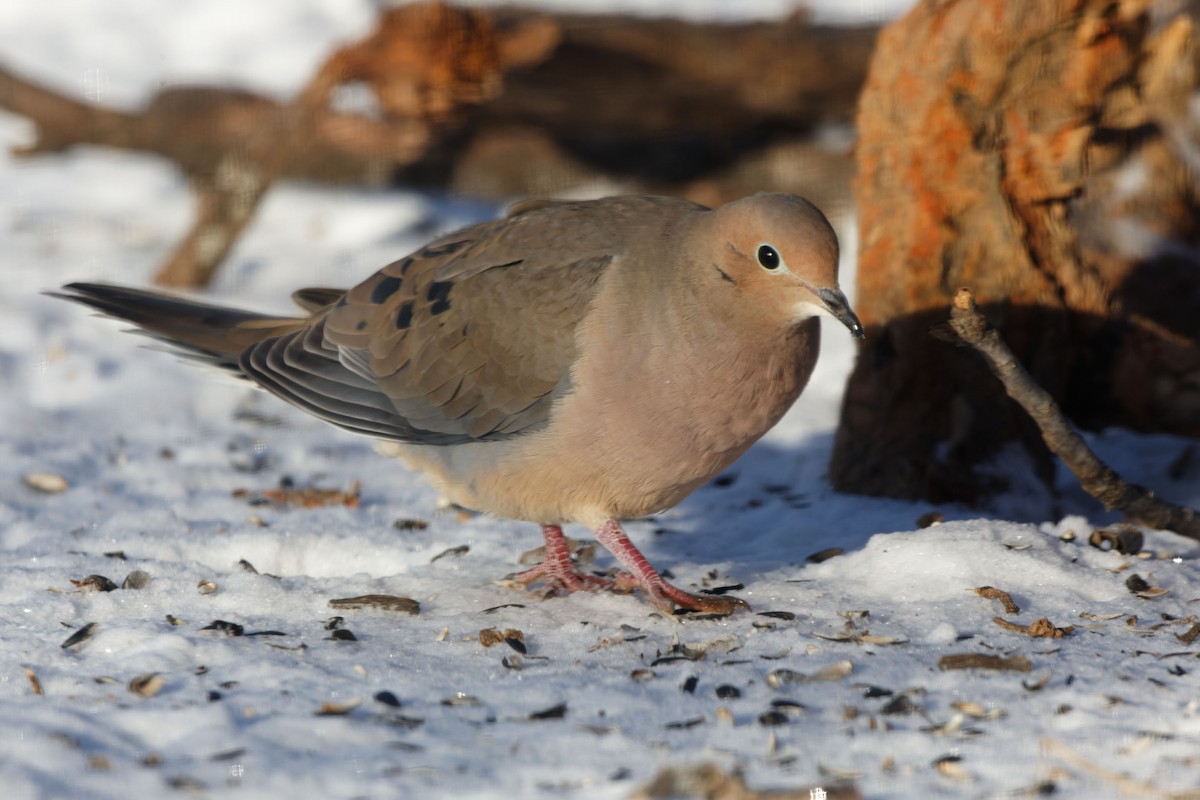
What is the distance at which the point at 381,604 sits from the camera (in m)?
3.56

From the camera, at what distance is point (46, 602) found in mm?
3479

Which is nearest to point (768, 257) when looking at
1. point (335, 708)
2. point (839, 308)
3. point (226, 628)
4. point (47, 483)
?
point (839, 308)

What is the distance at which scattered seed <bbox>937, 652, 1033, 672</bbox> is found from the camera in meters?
3.04

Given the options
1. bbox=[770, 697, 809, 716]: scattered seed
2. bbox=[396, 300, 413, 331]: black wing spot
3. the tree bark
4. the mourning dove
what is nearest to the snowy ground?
bbox=[770, 697, 809, 716]: scattered seed

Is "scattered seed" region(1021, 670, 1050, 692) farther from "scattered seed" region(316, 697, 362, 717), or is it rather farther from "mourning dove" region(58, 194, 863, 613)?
"scattered seed" region(316, 697, 362, 717)

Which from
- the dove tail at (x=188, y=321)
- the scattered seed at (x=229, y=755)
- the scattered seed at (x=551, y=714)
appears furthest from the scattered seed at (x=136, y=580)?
the scattered seed at (x=551, y=714)

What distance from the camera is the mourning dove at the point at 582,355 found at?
3.41 meters

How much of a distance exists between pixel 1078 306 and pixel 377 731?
3.10 meters

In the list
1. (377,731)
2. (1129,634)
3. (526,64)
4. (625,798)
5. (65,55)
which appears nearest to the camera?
(625,798)

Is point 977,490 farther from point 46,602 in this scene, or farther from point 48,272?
point 48,272

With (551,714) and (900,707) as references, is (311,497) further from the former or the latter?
(900,707)

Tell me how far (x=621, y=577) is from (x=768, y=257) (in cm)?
111

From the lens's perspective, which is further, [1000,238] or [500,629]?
[1000,238]

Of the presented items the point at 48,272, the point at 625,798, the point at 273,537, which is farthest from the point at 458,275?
the point at 48,272
